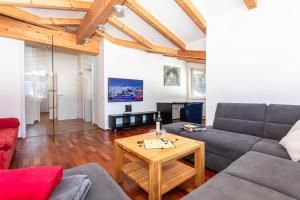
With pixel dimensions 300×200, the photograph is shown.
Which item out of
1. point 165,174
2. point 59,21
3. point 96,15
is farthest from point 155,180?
point 59,21

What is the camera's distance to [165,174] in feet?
5.84

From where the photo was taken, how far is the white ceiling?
3127 mm

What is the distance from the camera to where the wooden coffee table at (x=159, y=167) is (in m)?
1.42

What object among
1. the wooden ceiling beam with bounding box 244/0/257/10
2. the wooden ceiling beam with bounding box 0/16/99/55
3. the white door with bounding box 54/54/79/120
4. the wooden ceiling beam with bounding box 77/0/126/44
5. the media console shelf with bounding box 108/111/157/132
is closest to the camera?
the wooden ceiling beam with bounding box 77/0/126/44

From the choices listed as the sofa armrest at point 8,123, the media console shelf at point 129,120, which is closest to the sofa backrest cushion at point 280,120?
the media console shelf at point 129,120

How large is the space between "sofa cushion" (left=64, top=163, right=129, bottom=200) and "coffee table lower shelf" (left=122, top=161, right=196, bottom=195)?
0.58 meters

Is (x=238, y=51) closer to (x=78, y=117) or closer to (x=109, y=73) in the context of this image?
(x=109, y=73)

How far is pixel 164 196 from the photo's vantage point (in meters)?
1.67

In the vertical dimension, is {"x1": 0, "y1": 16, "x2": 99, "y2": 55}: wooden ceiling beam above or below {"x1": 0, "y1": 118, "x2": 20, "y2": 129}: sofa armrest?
above

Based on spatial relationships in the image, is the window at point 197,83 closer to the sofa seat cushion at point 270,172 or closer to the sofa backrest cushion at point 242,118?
the sofa backrest cushion at point 242,118

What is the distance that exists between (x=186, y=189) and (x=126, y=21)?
12.1 ft

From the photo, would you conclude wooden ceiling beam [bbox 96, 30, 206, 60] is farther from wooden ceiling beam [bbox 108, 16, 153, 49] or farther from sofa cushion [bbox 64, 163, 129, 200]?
sofa cushion [bbox 64, 163, 129, 200]

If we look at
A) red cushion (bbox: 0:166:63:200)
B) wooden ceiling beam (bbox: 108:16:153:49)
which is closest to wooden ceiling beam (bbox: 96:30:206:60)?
wooden ceiling beam (bbox: 108:16:153:49)

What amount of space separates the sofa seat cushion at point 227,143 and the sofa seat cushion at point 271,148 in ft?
0.22
